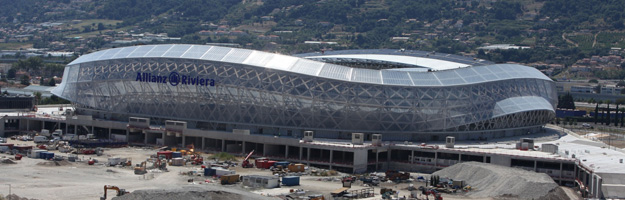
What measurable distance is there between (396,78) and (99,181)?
3339cm

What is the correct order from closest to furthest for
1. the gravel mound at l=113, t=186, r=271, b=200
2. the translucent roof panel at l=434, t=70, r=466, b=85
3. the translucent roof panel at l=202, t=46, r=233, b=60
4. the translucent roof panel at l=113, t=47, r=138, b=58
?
the gravel mound at l=113, t=186, r=271, b=200 < the translucent roof panel at l=434, t=70, r=466, b=85 < the translucent roof panel at l=202, t=46, r=233, b=60 < the translucent roof panel at l=113, t=47, r=138, b=58

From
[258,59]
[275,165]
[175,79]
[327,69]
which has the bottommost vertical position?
[275,165]

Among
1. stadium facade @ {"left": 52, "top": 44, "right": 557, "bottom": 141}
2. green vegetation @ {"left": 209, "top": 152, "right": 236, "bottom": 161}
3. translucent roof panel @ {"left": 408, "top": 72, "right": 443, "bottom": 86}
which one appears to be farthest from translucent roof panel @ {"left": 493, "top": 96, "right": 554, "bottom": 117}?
green vegetation @ {"left": 209, "top": 152, "right": 236, "bottom": 161}

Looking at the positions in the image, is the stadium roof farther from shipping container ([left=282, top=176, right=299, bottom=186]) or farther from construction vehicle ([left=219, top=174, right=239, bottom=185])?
construction vehicle ([left=219, top=174, right=239, bottom=185])

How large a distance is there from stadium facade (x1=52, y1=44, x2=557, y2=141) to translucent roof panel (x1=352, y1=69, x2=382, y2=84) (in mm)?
95

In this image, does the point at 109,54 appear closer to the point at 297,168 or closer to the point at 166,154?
the point at 166,154

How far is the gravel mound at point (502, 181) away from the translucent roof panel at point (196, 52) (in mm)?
30990

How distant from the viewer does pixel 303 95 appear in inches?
3666

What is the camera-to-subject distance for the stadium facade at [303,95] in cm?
9306

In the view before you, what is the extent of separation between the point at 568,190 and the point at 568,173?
3.77 meters

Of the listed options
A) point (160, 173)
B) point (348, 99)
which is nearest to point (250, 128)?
point (348, 99)

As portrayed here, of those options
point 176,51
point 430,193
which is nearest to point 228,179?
point 430,193

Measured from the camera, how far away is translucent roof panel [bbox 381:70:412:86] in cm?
9394

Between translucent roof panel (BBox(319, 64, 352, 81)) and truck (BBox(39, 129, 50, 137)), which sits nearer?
translucent roof panel (BBox(319, 64, 352, 81))
